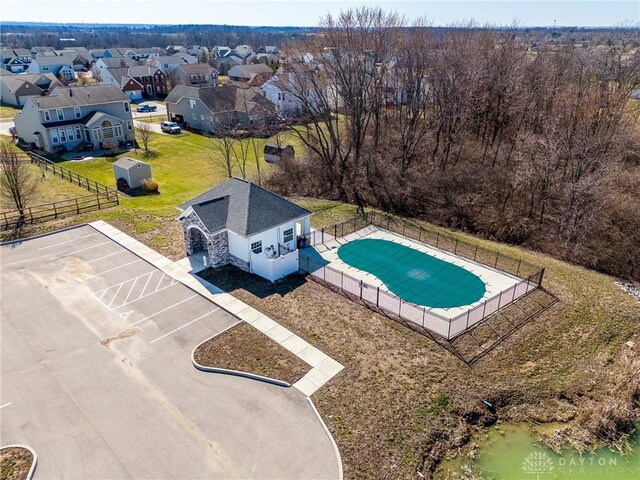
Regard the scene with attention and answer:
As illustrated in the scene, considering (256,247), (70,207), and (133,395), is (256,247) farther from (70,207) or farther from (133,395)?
(70,207)

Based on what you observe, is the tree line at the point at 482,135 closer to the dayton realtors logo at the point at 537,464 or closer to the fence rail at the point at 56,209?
the fence rail at the point at 56,209

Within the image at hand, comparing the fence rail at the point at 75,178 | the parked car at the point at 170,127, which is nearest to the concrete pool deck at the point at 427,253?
the fence rail at the point at 75,178

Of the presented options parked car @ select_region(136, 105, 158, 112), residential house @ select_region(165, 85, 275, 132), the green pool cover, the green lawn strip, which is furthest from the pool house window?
parked car @ select_region(136, 105, 158, 112)

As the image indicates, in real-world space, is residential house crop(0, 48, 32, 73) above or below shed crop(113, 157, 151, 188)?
above

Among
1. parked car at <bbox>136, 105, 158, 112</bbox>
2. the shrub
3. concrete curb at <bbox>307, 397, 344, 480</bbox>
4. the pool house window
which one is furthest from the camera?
parked car at <bbox>136, 105, 158, 112</bbox>

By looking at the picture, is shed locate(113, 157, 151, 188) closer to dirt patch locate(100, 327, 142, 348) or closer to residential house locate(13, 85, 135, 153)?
residential house locate(13, 85, 135, 153)

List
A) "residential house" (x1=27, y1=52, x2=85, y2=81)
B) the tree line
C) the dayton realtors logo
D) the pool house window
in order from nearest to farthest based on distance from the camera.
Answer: the dayton realtors logo, the pool house window, the tree line, "residential house" (x1=27, y1=52, x2=85, y2=81)

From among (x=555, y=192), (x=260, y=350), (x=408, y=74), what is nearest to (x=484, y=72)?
(x=408, y=74)
